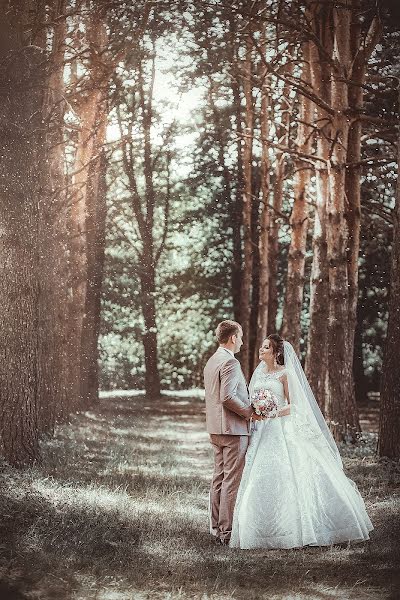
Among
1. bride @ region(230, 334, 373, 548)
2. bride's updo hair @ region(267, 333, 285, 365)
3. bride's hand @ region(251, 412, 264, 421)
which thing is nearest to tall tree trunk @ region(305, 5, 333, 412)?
bride's updo hair @ region(267, 333, 285, 365)

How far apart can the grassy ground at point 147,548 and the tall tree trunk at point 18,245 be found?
77cm

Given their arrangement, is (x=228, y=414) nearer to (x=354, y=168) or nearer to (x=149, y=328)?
(x=354, y=168)

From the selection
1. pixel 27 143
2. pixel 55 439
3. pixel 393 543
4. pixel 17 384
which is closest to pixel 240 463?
pixel 393 543

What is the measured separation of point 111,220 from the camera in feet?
97.3

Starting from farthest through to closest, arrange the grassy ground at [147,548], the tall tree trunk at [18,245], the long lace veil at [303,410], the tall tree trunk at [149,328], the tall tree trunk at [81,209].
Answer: the tall tree trunk at [149,328] < the tall tree trunk at [81,209] < the tall tree trunk at [18,245] < the long lace veil at [303,410] < the grassy ground at [147,548]

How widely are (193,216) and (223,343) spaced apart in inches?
903

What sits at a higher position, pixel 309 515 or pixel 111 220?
pixel 111 220

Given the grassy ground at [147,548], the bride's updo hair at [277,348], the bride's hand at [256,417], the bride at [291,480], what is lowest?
the grassy ground at [147,548]

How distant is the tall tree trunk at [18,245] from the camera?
1030cm

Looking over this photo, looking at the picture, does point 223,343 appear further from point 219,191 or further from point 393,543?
point 219,191

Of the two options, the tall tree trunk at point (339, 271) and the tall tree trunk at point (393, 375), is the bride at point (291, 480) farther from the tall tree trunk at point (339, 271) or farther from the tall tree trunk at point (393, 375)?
the tall tree trunk at point (339, 271)

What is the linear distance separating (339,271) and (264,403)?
21.5 ft

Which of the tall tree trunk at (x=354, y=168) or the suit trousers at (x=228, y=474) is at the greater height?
the tall tree trunk at (x=354, y=168)

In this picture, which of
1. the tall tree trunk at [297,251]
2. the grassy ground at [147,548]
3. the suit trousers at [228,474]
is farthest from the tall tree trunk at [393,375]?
the tall tree trunk at [297,251]
